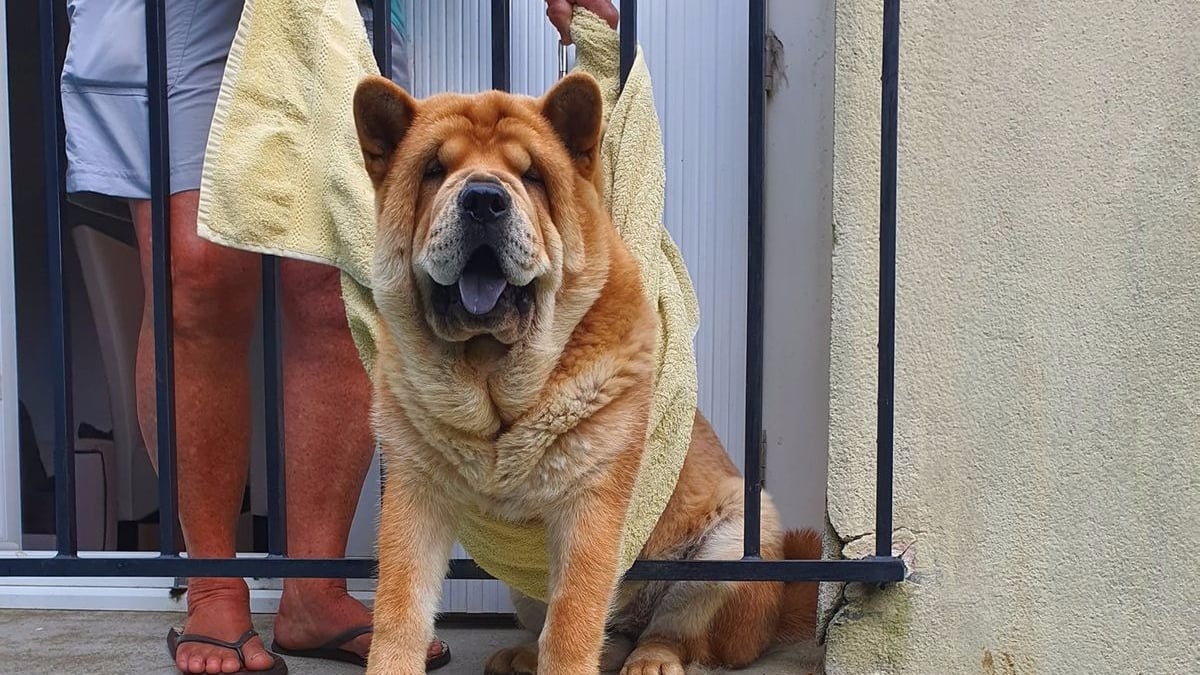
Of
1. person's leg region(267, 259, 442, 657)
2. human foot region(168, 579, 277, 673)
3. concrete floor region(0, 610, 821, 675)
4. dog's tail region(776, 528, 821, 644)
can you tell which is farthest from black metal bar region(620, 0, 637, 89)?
human foot region(168, 579, 277, 673)

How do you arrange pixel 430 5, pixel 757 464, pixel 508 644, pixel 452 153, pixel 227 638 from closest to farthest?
1. pixel 452 153
2. pixel 757 464
3. pixel 227 638
4. pixel 508 644
5. pixel 430 5

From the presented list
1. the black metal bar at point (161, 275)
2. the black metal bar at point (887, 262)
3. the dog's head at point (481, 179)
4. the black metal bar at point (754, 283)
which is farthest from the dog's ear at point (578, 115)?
the black metal bar at point (161, 275)

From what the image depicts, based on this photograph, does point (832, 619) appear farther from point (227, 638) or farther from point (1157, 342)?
point (227, 638)

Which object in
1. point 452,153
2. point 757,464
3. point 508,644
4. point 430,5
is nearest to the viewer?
point 452,153

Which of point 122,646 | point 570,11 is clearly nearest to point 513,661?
point 122,646

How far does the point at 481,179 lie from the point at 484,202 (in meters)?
0.06

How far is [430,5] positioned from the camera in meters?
2.93

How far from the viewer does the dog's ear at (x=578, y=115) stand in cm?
179

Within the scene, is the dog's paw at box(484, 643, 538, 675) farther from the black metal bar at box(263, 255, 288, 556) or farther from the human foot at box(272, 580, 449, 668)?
the black metal bar at box(263, 255, 288, 556)

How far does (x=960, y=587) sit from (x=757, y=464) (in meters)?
0.58

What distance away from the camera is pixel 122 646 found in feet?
8.36

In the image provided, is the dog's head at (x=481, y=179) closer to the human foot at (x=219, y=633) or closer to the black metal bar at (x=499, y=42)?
the black metal bar at (x=499, y=42)

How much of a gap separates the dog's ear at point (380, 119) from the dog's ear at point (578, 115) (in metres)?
0.28

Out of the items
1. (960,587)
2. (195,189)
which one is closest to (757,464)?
(960,587)
